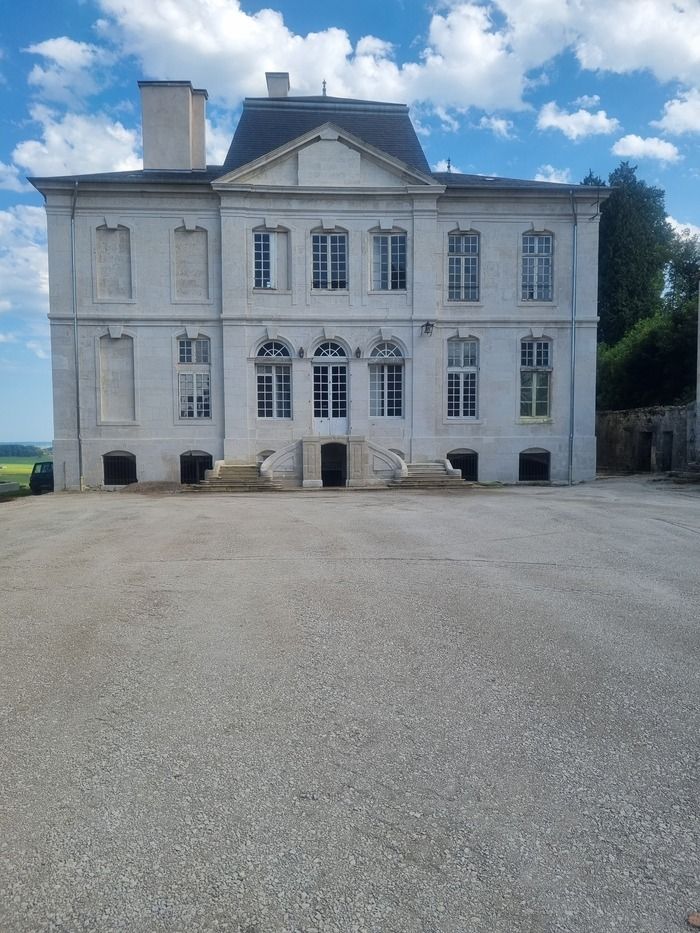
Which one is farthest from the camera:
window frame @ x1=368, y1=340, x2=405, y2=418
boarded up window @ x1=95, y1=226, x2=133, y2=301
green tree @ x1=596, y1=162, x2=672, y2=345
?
green tree @ x1=596, y1=162, x2=672, y2=345

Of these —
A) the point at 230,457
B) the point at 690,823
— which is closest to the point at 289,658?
the point at 690,823

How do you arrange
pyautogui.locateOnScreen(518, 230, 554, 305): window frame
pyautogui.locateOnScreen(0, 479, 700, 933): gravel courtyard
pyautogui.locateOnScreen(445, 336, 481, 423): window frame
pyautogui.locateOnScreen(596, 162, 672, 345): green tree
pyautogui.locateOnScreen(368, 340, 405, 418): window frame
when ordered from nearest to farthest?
pyautogui.locateOnScreen(0, 479, 700, 933): gravel courtyard, pyautogui.locateOnScreen(368, 340, 405, 418): window frame, pyautogui.locateOnScreen(518, 230, 554, 305): window frame, pyautogui.locateOnScreen(445, 336, 481, 423): window frame, pyautogui.locateOnScreen(596, 162, 672, 345): green tree

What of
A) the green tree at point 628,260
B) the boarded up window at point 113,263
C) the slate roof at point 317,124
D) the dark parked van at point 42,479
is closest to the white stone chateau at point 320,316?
the boarded up window at point 113,263

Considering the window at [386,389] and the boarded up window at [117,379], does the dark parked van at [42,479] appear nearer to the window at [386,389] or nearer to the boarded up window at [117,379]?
the boarded up window at [117,379]

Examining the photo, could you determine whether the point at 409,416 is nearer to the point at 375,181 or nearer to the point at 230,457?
the point at 230,457

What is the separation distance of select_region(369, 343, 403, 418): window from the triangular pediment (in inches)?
245

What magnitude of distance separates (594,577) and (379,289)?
19735 millimetres

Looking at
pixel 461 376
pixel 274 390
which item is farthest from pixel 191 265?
pixel 461 376

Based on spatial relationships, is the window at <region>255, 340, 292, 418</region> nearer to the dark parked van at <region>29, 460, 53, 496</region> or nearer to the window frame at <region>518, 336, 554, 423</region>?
the dark parked van at <region>29, 460, 53, 496</region>

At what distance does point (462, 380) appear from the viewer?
26812mm

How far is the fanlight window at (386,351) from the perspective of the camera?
26.2m

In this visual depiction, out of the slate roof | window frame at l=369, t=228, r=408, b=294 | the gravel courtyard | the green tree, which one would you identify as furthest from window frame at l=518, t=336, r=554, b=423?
the green tree

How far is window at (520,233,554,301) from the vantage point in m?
26.7

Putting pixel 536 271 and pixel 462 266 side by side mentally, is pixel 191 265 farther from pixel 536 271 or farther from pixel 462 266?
pixel 536 271
